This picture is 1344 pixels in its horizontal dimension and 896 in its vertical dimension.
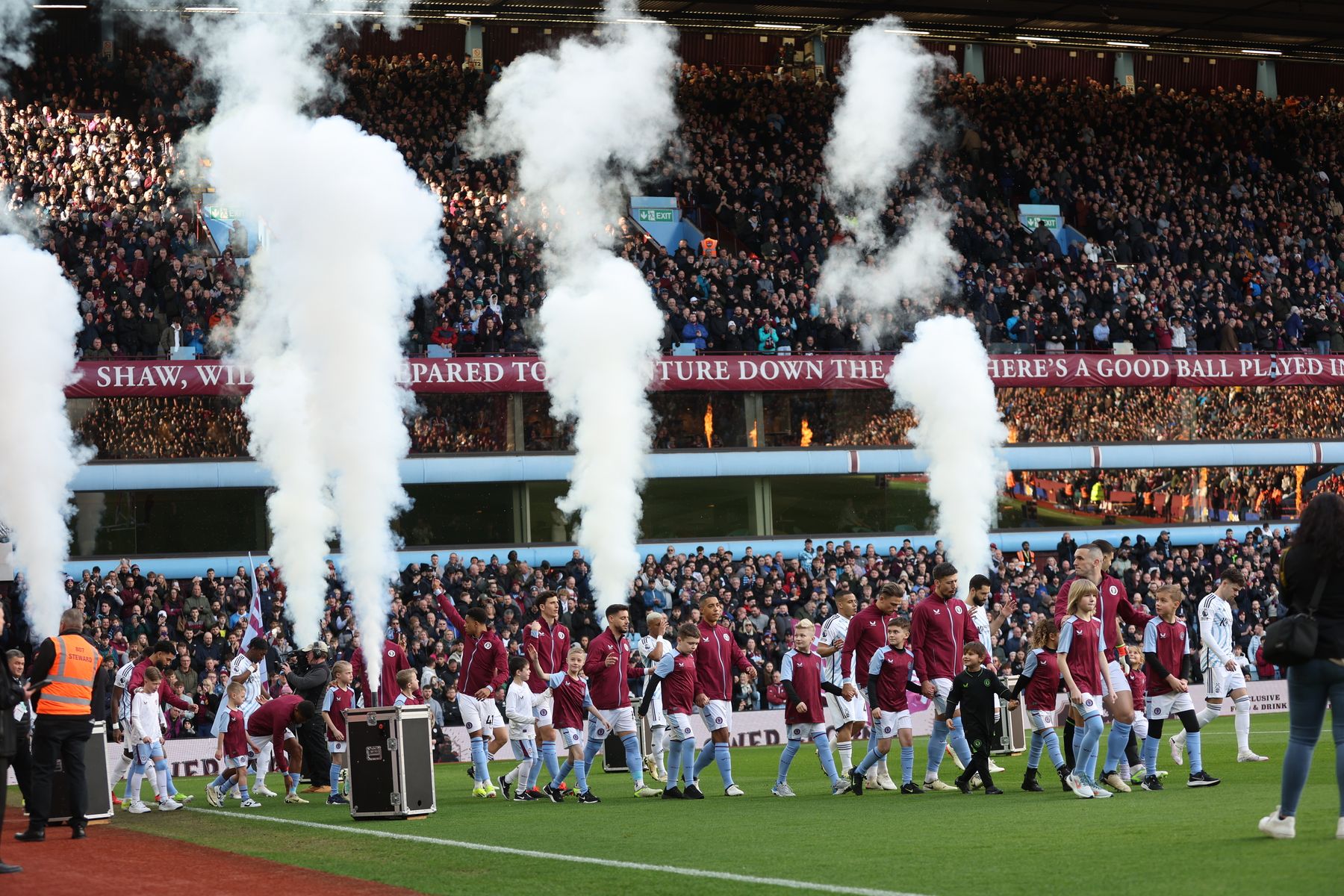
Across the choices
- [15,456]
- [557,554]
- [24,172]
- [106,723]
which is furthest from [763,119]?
[106,723]

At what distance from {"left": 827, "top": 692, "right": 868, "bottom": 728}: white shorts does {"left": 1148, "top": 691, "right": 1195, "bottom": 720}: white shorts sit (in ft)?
11.5

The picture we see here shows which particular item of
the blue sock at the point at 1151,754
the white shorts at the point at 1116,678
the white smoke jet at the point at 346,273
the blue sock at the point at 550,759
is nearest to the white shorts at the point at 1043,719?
the white shorts at the point at 1116,678

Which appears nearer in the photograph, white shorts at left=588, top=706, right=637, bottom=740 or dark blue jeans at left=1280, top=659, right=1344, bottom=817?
dark blue jeans at left=1280, top=659, right=1344, bottom=817

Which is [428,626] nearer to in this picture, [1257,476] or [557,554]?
[557,554]

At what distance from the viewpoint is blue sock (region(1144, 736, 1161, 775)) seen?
14.6m

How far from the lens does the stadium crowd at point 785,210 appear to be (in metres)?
34.6

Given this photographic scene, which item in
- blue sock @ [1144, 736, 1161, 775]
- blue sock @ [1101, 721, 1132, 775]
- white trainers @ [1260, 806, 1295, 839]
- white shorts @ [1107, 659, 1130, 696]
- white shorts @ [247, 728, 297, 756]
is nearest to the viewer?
white trainers @ [1260, 806, 1295, 839]

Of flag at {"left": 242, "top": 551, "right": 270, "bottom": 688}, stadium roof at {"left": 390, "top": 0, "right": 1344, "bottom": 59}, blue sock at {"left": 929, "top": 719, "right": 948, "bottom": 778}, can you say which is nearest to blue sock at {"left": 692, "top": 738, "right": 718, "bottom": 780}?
blue sock at {"left": 929, "top": 719, "right": 948, "bottom": 778}

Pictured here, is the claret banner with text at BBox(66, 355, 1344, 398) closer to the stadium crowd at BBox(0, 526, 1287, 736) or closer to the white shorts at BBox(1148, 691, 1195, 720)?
the stadium crowd at BBox(0, 526, 1287, 736)

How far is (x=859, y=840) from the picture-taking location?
1147 cm

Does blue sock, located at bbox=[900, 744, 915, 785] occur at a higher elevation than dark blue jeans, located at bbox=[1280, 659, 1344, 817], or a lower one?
lower

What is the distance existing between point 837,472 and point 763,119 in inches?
399

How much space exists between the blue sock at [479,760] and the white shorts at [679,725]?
107 inches

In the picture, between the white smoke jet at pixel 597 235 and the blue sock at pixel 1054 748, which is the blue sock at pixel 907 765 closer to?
the blue sock at pixel 1054 748
